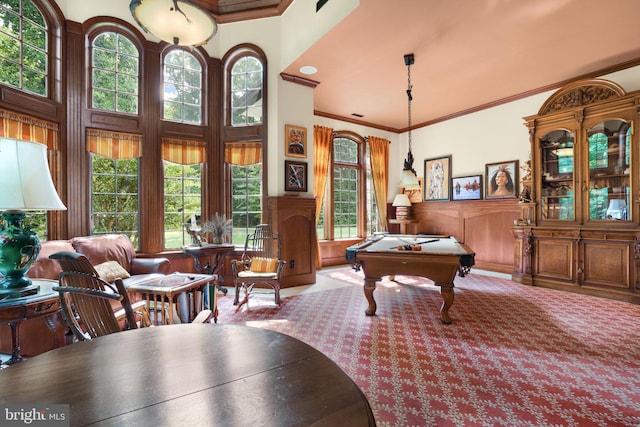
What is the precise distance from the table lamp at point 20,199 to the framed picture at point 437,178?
6798 mm

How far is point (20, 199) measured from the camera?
5.54 ft

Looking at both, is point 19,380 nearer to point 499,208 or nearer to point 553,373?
point 553,373

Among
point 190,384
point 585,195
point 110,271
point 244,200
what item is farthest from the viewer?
point 244,200

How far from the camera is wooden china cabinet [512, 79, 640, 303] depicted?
4125 mm

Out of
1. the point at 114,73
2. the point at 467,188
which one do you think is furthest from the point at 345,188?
the point at 114,73

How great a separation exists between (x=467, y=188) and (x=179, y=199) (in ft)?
18.9

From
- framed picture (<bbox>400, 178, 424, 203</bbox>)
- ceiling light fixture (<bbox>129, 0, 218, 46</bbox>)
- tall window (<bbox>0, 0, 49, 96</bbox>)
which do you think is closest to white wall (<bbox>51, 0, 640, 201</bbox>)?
tall window (<bbox>0, 0, 49, 96</bbox>)

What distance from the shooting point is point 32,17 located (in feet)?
12.0

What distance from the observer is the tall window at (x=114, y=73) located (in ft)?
13.9

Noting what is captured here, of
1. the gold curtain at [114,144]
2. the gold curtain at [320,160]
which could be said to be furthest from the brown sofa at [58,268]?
the gold curtain at [320,160]

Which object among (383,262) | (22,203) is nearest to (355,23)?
(383,262)

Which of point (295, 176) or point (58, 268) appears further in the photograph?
point (295, 176)

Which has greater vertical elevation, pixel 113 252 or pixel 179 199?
pixel 179 199

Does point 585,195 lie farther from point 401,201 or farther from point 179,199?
point 179,199
